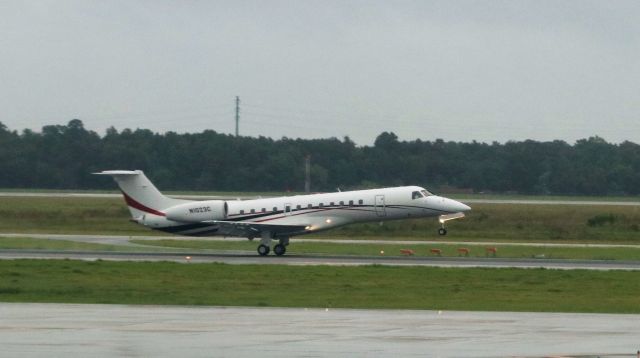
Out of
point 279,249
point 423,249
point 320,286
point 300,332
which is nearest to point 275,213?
point 279,249

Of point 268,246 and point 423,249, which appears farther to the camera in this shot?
point 423,249

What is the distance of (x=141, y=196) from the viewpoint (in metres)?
58.3

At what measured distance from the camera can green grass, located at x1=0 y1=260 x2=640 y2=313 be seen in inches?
1308

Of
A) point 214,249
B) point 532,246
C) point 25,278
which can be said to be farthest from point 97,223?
point 25,278

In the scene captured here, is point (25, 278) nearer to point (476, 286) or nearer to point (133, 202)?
point (476, 286)

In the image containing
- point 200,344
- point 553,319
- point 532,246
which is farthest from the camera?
point 532,246

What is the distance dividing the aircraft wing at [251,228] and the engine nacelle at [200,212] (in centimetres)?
40

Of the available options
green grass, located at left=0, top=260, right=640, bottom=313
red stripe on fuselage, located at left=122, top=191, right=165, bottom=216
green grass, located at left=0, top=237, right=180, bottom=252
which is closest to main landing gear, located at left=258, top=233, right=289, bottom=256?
red stripe on fuselage, located at left=122, top=191, right=165, bottom=216

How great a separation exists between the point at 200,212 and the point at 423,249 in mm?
10753

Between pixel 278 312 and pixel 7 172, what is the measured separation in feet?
361

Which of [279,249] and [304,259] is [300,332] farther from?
[279,249]

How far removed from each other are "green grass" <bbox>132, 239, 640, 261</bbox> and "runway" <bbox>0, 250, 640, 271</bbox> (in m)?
3.25

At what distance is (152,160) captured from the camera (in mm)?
142625

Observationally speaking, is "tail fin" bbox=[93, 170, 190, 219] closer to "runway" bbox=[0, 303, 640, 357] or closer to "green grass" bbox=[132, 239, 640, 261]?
"green grass" bbox=[132, 239, 640, 261]
